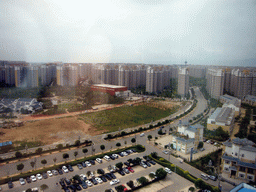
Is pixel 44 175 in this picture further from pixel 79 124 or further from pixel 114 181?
pixel 79 124

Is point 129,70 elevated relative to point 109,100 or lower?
elevated

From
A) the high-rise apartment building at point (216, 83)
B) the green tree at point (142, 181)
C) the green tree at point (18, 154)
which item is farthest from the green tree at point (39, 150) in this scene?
the high-rise apartment building at point (216, 83)

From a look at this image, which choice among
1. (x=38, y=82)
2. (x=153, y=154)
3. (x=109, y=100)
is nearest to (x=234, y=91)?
(x=109, y=100)

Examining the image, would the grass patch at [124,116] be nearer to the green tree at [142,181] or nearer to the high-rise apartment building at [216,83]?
the green tree at [142,181]

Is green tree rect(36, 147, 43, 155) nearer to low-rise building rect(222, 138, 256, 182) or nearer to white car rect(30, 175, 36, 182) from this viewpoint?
white car rect(30, 175, 36, 182)

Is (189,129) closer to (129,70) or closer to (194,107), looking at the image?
(194,107)

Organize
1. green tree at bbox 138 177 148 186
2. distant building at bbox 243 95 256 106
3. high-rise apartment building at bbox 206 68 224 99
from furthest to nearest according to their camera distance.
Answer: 1. high-rise apartment building at bbox 206 68 224 99
2. distant building at bbox 243 95 256 106
3. green tree at bbox 138 177 148 186

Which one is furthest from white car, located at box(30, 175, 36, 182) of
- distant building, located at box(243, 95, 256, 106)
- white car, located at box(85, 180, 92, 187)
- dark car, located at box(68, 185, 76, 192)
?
distant building, located at box(243, 95, 256, 106)
